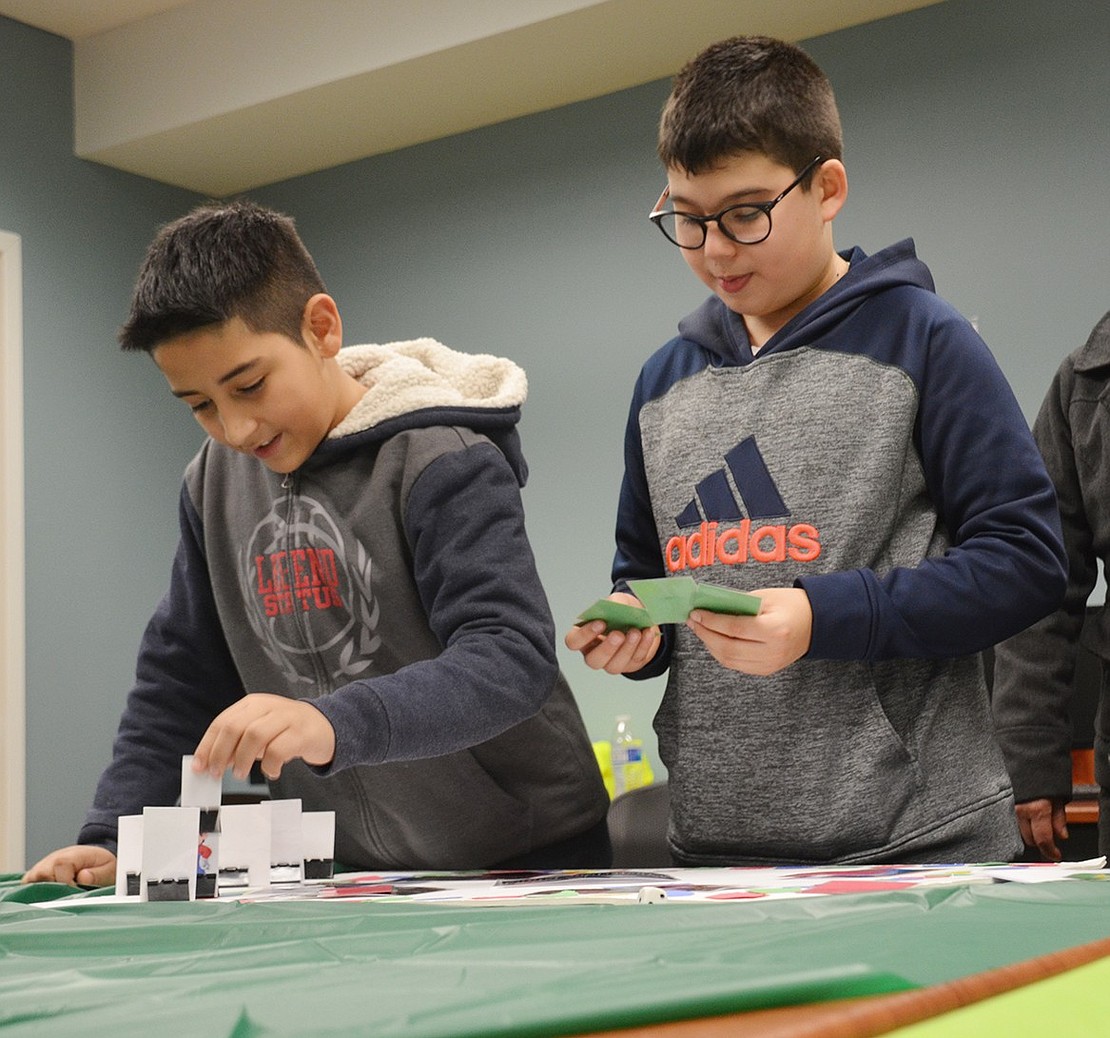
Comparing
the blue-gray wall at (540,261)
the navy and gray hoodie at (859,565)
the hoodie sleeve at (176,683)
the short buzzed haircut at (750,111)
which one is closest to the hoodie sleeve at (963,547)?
the navy and gray hoodie at (859,565)

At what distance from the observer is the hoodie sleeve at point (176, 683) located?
→ 5.76 ft

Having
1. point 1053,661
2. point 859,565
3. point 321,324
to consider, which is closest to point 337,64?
point 321,324

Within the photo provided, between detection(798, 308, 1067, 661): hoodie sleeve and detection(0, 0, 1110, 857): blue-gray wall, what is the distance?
2333mm

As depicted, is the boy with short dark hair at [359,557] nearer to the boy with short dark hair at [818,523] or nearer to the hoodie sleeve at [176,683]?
the hoodie sleeve at [176,683]

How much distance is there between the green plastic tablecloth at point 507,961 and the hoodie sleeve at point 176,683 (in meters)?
0.73

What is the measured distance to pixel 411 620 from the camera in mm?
1583

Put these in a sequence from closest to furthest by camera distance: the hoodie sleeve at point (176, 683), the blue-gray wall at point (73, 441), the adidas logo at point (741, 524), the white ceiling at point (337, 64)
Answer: the adidas logo at point (741, 524)
the hoodie sleeve at point (176, 683)
the white ceiling at point (337, 64)
the blue-gray wall at point (73, 441)

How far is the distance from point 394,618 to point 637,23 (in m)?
2.73

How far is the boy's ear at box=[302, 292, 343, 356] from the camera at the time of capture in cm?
167

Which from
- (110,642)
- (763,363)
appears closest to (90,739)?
(110,642)

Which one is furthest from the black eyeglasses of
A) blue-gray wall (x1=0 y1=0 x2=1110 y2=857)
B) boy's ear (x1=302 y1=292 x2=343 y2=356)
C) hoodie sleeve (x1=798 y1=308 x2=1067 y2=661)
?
blue-gray wall (x1=0 y1=0 x2=1110 y2=857)

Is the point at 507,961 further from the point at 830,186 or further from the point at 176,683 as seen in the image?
the point at 176,683

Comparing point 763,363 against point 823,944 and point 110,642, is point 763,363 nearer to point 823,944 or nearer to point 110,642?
point 823,944

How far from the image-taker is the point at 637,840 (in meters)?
3.23
